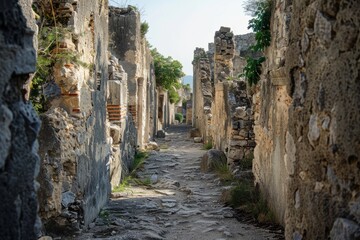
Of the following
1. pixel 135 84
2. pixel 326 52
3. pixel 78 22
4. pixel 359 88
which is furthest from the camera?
pixel 135 84

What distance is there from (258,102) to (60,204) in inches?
156

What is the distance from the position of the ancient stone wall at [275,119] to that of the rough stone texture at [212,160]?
272 cm

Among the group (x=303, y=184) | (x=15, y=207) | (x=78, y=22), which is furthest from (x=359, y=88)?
(x=78, y=22)

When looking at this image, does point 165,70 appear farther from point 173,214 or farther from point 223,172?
point 173,214

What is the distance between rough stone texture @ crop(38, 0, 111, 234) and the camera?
14.6 ft

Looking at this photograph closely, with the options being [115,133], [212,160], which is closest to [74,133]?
[115,133]

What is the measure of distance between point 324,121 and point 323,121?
0.02 metres

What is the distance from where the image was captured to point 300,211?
2648 mm

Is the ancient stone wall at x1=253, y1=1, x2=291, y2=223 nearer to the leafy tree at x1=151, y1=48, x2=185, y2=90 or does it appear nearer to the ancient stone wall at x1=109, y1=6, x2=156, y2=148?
the ancient stone wall at x1=109, y1=6, x2=156, y2=148

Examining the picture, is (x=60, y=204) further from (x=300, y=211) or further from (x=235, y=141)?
(x=235, y=141)

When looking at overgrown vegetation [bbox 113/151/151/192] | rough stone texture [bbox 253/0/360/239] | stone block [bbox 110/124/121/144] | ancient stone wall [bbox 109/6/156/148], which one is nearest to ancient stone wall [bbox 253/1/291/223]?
rough stone texture [bbox 253/0/360/239]

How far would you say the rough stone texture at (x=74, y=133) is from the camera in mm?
4465

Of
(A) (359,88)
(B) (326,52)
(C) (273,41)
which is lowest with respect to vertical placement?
(A) (359,88)

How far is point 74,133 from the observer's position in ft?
16.0
